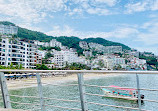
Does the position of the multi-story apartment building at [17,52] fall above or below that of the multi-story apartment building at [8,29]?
below

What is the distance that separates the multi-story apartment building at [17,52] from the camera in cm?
5485

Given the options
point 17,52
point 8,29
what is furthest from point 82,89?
point 8,29

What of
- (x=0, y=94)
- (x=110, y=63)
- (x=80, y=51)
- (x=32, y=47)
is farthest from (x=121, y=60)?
(x=0, y=94)

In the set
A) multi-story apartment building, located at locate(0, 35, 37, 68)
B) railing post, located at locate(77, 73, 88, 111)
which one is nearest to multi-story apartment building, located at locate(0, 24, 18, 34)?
multi-story apartment building, located at locate(0, 35, 37, 68)

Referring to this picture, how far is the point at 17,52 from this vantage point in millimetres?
59438

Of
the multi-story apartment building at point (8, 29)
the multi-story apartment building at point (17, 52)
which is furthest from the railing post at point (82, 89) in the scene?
the multi-story apartment building at point (8, 29)

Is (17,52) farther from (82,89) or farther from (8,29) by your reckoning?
(8,29)

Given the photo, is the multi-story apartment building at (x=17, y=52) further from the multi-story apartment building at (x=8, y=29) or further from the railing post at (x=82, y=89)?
the multi-story apartment building at (x=8, y=29)

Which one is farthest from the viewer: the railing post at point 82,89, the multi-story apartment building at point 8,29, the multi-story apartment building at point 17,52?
the multi-story apartment building at point 8,29

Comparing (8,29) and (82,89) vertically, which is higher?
(8,29)

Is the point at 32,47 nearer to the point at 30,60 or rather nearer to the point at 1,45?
the point at 30,60

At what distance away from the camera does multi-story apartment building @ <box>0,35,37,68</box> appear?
54850 millimetres

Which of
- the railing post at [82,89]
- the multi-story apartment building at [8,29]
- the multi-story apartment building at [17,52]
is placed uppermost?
the multi-story apartment building at [8,29]

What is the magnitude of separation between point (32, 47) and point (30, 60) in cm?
540
